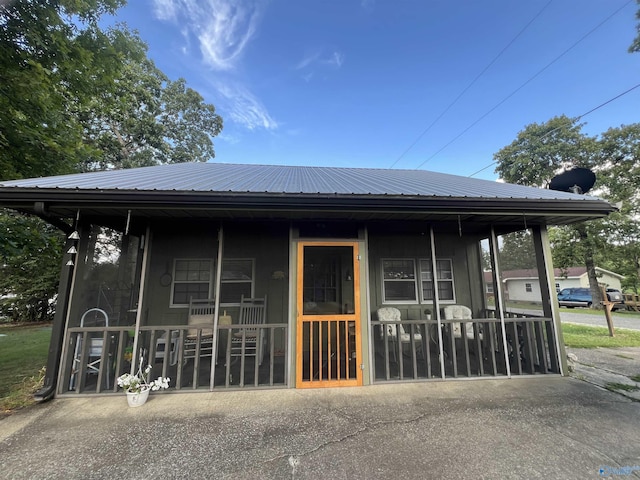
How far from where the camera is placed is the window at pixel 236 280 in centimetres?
512

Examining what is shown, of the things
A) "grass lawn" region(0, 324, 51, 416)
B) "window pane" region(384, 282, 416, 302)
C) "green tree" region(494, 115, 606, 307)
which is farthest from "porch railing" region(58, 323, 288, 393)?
"green tree" region(494, 115, 606, 307)

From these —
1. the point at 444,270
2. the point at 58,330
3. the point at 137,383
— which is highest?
the point at 444,270

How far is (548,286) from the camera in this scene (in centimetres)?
387

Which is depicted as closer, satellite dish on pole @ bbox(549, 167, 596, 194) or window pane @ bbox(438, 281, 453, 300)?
satellite dish on pole @ bbox(549, 167, 596, 194)

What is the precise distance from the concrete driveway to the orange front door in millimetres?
256

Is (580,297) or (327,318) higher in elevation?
(327,318)

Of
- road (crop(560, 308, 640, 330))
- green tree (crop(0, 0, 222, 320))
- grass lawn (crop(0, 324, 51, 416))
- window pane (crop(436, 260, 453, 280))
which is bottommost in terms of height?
road (crop(560, 308, 640, 330))

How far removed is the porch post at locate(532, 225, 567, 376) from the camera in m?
3.77

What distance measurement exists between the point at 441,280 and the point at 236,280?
4.27 meters

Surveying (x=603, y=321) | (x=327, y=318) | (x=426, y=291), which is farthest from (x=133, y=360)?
(x=603, y=321)

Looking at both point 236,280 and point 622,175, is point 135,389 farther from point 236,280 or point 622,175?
point 622,175

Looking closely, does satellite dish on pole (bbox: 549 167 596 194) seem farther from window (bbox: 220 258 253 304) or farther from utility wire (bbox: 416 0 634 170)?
window (bbox: 220 258 253 304)

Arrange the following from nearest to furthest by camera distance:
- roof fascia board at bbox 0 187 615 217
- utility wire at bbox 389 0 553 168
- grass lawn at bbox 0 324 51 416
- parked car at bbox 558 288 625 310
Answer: roof fascia board at bbox 0 187 615 217
grass lawn at bbox 0 324 51 416
utility wire at bbox 389 0 553 168
parked car at bbox 558 288 625 310

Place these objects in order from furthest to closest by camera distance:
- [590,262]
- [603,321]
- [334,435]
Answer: [590,262]
[603,321]
[334,435]
